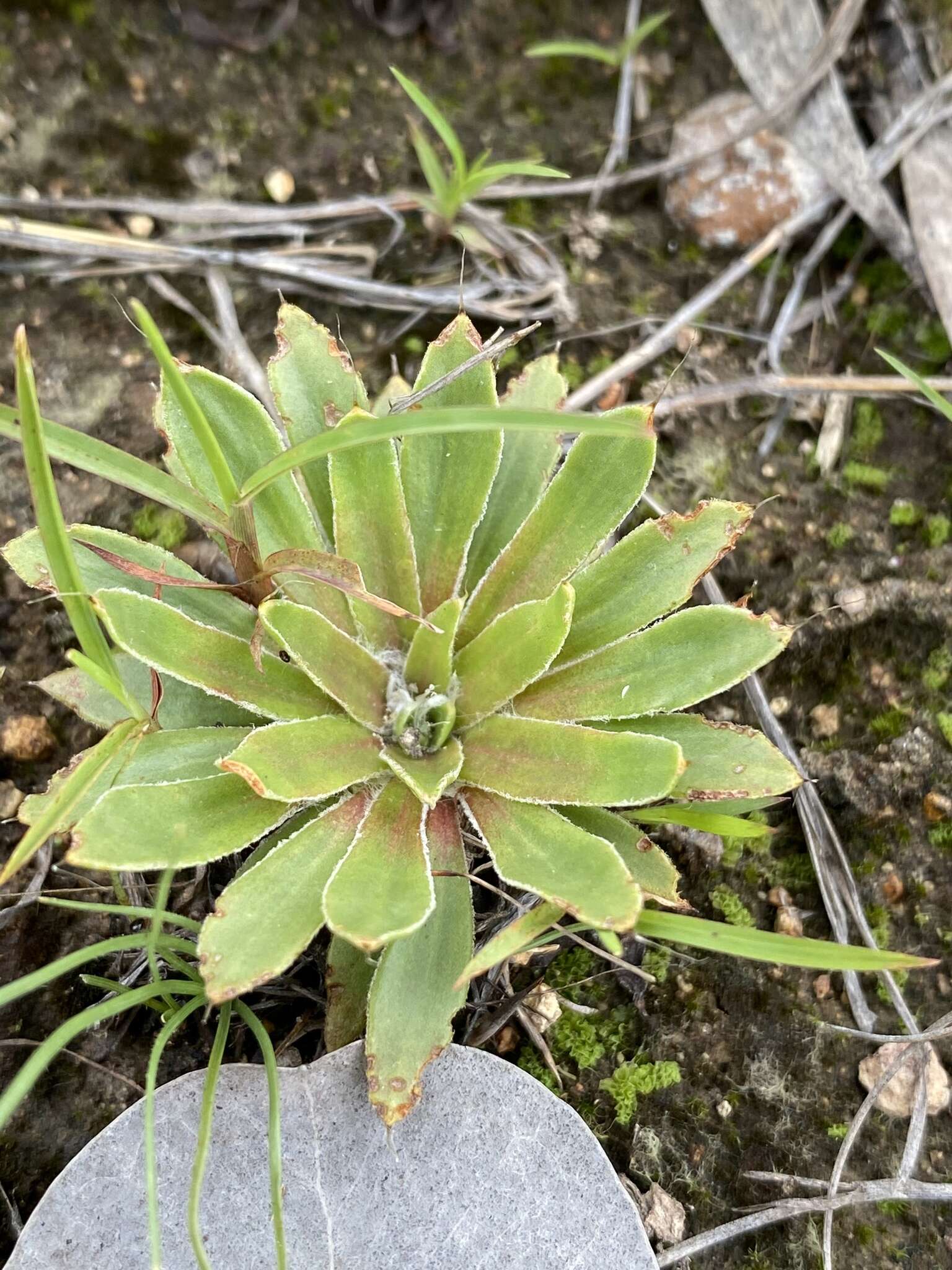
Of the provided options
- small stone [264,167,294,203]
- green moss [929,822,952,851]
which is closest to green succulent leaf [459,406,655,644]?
green moss [929,822,952,851]

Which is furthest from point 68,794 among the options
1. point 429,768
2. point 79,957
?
point 429,768

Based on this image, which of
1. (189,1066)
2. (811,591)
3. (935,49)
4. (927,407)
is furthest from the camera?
(935,49)

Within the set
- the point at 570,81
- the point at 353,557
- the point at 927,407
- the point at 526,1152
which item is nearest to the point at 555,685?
the point at 353,557

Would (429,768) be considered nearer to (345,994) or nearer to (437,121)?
(345,994)

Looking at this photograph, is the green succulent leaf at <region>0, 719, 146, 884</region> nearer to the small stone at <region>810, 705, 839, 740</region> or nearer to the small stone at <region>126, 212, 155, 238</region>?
the small stone at <region>810, 705, 839, 740</region>

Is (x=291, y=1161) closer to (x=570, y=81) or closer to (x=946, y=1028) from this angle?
(x=946, y=1028)

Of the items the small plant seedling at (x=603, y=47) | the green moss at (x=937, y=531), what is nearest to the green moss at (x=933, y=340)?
the green moss at (x=937, y=531)

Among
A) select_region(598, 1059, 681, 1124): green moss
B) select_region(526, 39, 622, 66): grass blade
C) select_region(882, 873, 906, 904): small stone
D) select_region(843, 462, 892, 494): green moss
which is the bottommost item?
select_region(598, 1059, 681, 1124): green moss
